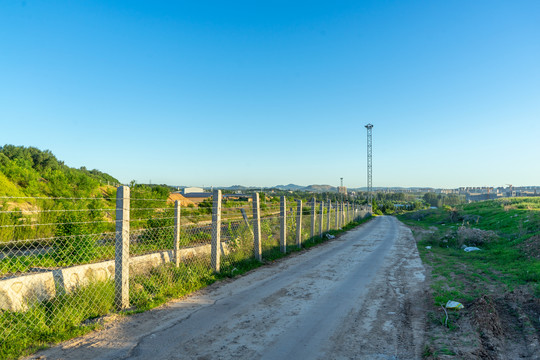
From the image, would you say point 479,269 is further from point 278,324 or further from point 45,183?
point 45,183

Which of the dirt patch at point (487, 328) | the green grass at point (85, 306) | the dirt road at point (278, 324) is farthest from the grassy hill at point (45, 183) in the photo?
the dirt patch at point (487, 328)

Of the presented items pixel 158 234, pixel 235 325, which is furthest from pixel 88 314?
pixel 158 234

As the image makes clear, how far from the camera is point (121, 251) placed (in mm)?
5195

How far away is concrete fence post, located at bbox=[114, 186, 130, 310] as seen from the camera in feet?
17.0

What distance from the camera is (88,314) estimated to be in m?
4.84

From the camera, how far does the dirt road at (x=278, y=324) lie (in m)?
3.84

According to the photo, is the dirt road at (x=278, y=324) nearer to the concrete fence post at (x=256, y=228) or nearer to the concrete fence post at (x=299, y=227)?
the concrete fence post at (x=256, y=228)

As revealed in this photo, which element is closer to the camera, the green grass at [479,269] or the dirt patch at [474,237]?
the green grass at [479,269]

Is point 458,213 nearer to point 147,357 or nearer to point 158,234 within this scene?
point 158,234

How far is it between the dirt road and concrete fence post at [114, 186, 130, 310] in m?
0.50

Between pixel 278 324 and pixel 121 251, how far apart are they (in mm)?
2723

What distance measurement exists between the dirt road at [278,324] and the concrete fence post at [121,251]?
1.63ft

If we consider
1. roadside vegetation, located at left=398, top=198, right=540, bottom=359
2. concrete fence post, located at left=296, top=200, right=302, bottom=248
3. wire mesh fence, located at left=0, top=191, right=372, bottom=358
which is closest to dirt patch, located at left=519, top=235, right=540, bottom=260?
roadside vegetation, located at left=398, top=198, right=540, bottom=359

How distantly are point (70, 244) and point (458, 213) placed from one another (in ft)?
106
